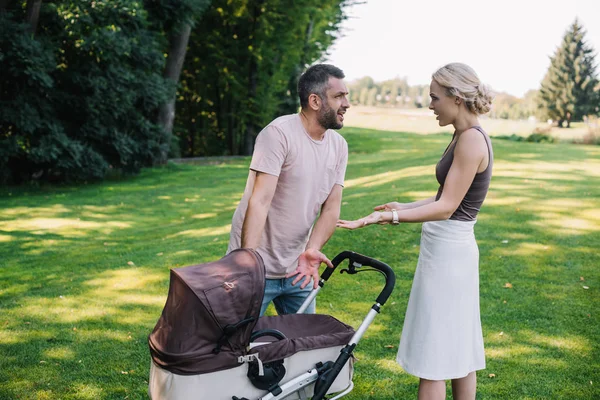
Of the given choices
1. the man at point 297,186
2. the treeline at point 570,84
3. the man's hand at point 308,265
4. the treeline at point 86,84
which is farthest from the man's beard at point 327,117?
the treeline at point 570,84

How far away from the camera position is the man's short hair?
124 inches

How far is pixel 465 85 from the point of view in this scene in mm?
2906

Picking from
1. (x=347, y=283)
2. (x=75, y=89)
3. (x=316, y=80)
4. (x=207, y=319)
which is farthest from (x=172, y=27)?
(x=207, y=319)

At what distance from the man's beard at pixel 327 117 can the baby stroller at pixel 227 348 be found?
841mm

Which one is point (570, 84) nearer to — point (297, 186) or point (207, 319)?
point (297, 186)

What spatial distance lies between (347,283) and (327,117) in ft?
12.7

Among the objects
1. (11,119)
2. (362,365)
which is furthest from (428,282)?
(11,119)

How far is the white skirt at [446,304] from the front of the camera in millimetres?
3047

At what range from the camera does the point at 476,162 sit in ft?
9.45

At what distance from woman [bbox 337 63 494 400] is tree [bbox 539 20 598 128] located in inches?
2159

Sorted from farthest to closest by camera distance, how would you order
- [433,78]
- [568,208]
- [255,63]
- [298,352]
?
1. [255,63]
2. [568,208]
3. [433,78]
4. [298,352]

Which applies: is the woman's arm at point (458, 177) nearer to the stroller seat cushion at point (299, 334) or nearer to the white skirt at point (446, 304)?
the white skirt at point (446, 304)

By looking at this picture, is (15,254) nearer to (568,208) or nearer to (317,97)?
(317,97)

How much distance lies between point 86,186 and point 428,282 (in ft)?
49.1
